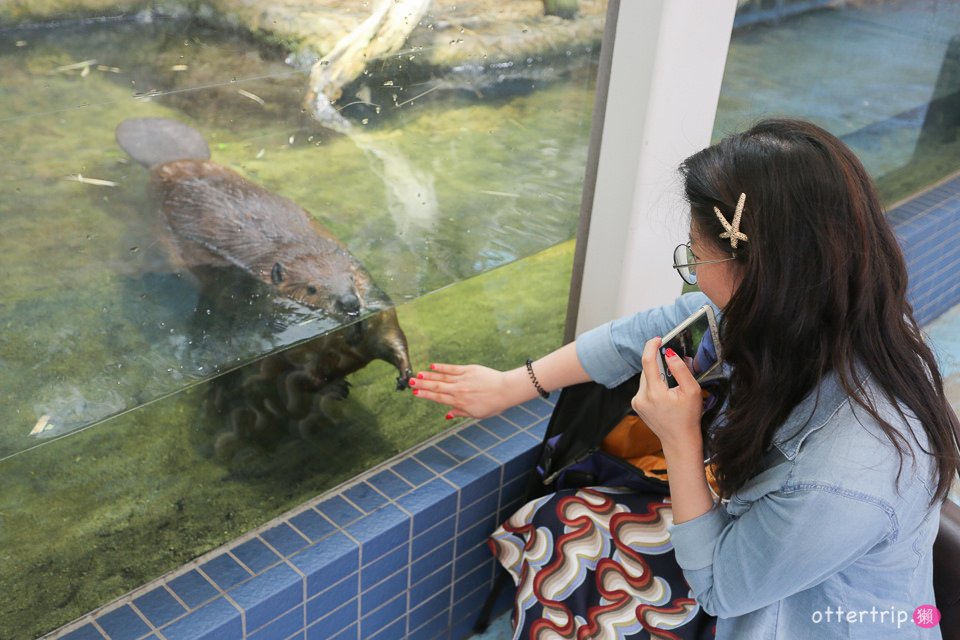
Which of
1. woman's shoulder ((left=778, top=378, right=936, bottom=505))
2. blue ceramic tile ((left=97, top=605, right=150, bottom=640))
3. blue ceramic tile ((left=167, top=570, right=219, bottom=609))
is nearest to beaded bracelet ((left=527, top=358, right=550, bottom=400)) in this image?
woman's shoulder ((left=778, top=378, right=936, bottom=505))

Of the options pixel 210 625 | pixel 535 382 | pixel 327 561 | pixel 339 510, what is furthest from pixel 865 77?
pixel 210 625

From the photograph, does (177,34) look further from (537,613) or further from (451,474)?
(537,613)

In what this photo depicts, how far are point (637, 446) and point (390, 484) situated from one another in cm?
62

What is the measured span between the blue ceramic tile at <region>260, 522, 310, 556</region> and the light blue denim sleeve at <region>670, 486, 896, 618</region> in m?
0.86

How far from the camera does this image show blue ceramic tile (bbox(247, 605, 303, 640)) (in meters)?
1.78

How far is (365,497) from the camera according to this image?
2068mm

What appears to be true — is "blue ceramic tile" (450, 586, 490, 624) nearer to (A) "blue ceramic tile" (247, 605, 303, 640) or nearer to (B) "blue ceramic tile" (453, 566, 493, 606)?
(B) "blue ceramic tile" (453, 566, 493, 606)

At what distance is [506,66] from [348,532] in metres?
1.15

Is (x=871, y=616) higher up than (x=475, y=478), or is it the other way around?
(x=871, y=616)

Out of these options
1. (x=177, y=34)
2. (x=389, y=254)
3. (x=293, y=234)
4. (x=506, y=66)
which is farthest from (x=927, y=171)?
(x=177, y=34)

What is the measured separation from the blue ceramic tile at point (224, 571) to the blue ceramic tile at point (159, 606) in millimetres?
90

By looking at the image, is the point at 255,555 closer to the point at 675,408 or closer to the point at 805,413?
the point at 675,408

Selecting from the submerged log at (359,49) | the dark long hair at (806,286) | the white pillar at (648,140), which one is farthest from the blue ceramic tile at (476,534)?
the submerged log at (359,49)

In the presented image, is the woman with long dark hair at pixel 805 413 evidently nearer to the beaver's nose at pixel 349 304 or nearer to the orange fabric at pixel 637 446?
the orange fabric at pixel 637 446
